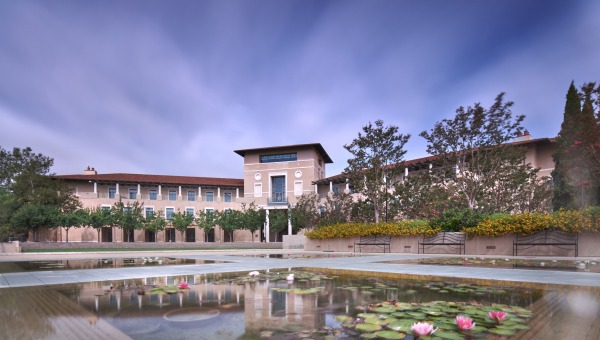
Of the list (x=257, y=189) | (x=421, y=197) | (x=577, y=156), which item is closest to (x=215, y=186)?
(x=257, y=189)

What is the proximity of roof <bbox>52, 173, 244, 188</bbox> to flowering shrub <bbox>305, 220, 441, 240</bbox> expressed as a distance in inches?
1149

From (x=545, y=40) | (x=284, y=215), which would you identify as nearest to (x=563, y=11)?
(x=545, y=40)

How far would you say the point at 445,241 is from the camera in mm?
16922

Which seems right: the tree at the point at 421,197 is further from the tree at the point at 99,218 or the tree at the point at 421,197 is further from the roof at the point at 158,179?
the roof at the point at 158,179

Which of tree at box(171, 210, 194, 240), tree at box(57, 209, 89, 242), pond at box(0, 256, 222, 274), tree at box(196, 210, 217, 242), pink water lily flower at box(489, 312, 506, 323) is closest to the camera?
pink water lily flower at box(489, 312, 506, 323)

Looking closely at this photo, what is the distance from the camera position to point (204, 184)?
49.4 m

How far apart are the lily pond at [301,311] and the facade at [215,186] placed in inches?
1501

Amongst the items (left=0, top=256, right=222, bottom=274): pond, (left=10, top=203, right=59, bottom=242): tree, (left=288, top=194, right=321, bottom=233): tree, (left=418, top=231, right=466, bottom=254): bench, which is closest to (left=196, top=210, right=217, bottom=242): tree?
(left=288, top=194, right=321, bottom=233): tree

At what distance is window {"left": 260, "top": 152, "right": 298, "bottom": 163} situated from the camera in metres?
48.5

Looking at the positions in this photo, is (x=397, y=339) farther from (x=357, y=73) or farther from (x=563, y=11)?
(x=357, y=73)

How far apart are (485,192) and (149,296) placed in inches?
856

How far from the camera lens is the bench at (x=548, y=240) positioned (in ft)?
44.2

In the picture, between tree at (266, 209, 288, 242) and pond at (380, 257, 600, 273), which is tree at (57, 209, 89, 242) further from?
pond at (380, 257, 600, 273)

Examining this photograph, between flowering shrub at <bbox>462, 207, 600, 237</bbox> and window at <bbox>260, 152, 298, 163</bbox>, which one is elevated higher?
window at <bbox>260, 152, 298, 163</bbox>
